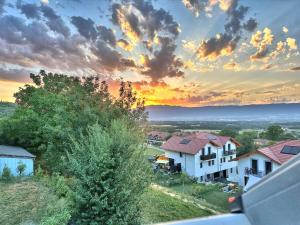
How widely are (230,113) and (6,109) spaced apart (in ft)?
20.4

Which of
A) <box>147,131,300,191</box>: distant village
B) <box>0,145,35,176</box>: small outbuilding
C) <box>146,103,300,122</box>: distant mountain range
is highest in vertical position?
<box>146,103,300,122</box>: distant mountain range

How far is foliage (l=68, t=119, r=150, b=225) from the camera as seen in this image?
307 centimetres

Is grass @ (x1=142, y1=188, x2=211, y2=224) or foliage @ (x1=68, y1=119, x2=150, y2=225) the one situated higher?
foliage @ (x1=68, y1=119, x2=150, y2=225)

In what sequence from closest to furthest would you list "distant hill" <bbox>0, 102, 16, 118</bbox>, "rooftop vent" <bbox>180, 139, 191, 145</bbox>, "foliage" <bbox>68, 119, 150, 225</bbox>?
"foliage" <bbox>68, 119, 150, 225</bbox> → "distant hill" <bbox>0, 102, 16, 118</bbox> → "rooftop vent" <bbox>180, 139, 191, 145</bbox>

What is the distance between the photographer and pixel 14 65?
732cm

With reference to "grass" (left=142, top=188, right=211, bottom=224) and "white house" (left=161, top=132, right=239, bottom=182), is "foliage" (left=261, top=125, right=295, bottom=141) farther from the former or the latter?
"white house" (left=161, top=132, right=239, bottom=182)

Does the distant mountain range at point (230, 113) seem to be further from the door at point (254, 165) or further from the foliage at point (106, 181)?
the door at point (254, 165)

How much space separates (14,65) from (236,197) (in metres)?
8.00

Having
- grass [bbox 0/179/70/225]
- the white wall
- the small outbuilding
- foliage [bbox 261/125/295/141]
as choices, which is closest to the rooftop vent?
the white wall

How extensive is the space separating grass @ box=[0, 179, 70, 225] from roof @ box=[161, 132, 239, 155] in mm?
7677

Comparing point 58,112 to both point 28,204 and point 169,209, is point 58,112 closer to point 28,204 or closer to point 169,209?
point 28,204

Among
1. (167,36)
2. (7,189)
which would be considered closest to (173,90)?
(167,36)

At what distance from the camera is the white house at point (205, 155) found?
37.6 ft

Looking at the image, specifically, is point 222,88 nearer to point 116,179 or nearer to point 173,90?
point 173,90
